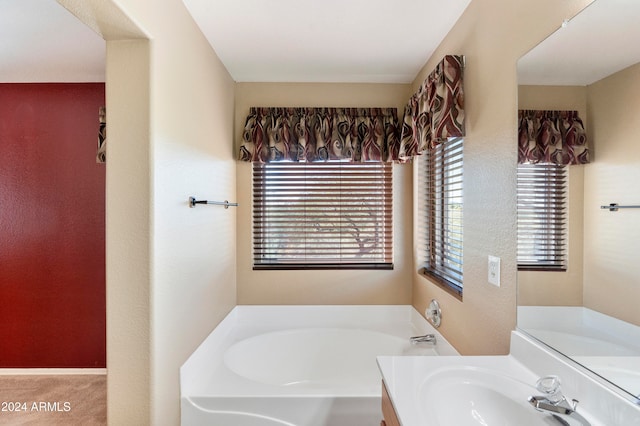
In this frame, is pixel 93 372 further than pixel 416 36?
Yes

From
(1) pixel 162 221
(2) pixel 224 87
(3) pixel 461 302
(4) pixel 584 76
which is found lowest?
(3) pixel 461 302

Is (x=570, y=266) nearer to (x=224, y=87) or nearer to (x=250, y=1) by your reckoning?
(x=250, y=1)

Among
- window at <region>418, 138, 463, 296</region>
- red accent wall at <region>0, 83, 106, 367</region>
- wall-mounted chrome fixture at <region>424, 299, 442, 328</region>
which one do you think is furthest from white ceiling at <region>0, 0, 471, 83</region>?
wall-mounted chrome fixture at <region>424, 299, 442, 328</region>

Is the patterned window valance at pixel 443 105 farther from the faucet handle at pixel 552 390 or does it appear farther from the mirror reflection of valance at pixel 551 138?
the faucet handle at pixel 552 390

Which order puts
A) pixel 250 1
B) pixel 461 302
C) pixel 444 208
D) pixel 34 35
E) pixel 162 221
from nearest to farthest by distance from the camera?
pixel 162 221 < pixel 250 1 < pixel 461 302 < pixel 34 35 < pixel 444 208

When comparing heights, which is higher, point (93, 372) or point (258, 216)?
point (258, 216)

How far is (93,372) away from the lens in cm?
249

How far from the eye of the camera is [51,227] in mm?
2443

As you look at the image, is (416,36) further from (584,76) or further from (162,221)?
(162,221)

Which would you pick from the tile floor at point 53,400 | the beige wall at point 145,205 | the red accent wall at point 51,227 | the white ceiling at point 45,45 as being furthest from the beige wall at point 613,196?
the red accent wall at point 51,227

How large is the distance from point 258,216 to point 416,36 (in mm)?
1610

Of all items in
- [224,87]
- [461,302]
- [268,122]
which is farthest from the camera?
[268,122]

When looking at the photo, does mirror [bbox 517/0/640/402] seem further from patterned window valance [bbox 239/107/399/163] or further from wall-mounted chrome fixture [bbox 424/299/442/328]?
patterned window valance [bbox 239/107/399/163]

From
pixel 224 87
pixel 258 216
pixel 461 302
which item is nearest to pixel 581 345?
pixel 461 302
